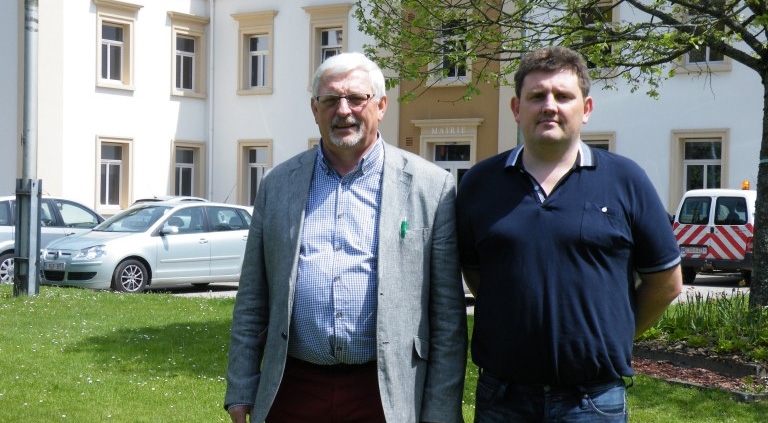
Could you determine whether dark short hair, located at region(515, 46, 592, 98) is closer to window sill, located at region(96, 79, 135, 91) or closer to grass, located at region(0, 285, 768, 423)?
grass, located at region(0, 285, 768, 423)

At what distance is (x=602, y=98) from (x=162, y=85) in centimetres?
1328

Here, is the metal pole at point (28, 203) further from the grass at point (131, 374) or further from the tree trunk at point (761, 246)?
the tree trunk at point (761, 246)

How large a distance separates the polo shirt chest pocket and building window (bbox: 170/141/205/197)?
29872 mm

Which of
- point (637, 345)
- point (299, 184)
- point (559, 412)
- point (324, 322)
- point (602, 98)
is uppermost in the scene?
point (602, 98)

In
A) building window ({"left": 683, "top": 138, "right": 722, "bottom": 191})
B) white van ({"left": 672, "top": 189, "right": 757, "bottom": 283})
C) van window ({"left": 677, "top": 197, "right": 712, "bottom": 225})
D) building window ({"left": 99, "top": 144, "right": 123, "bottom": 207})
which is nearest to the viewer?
white van ({"left": 672, "top": 189, "right": 757, "bottom": 283})

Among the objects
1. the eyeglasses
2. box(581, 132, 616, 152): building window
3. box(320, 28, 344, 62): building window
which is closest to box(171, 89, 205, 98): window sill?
box(320, 28, 344, 62): building window

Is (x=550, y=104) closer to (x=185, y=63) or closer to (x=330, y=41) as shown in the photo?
(x=330, y=41)

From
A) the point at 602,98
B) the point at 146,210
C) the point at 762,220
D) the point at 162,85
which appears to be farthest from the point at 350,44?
the point at 762,220

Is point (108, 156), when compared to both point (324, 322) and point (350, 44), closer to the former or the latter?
point (350, 44)

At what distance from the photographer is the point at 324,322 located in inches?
152

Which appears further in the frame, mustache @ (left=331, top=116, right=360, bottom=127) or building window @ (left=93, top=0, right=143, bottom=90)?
building window @ (left=93, top=0, right=143, bottom=90)

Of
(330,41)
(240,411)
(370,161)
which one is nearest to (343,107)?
(370,161)

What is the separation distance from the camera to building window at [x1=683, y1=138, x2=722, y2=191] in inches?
984

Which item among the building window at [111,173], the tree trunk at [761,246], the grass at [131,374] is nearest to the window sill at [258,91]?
the building window at [111,173]
